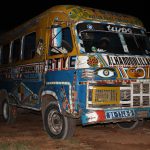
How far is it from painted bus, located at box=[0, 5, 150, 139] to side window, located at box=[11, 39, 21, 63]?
3.46 ft

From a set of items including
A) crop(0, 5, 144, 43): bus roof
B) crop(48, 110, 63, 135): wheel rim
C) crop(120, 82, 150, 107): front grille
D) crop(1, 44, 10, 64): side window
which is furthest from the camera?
crop(1, 44, 10, 64): side window

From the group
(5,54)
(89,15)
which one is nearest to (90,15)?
(89,15)

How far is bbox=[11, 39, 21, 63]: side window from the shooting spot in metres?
9.11

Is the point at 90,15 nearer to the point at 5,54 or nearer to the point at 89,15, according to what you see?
the point at 89,15

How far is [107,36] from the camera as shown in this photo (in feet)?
23.1

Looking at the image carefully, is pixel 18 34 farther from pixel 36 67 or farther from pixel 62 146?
pixel 62 146

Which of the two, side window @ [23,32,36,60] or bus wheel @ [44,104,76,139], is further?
side window @ [23,32,36,60]

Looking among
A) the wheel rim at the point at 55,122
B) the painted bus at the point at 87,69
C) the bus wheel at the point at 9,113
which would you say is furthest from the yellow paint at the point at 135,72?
the bus wheel at the point at 9,113

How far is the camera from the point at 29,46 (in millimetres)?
8500

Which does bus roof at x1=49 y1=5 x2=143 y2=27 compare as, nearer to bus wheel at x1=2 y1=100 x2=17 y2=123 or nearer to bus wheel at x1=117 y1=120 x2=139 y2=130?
bus wheel at x1=117 y1=120 x2=139 y2=130

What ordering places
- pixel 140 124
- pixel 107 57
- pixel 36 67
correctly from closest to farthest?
pixel 107 57, pixel 36 67, pixel 140 124

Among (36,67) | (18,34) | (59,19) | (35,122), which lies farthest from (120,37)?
(35,122)

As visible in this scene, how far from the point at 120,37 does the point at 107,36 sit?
14.2 inches

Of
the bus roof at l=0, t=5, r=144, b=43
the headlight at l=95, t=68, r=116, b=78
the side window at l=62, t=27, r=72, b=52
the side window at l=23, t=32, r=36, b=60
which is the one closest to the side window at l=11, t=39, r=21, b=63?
the side window at l=23, t=32, r=36, b=60
